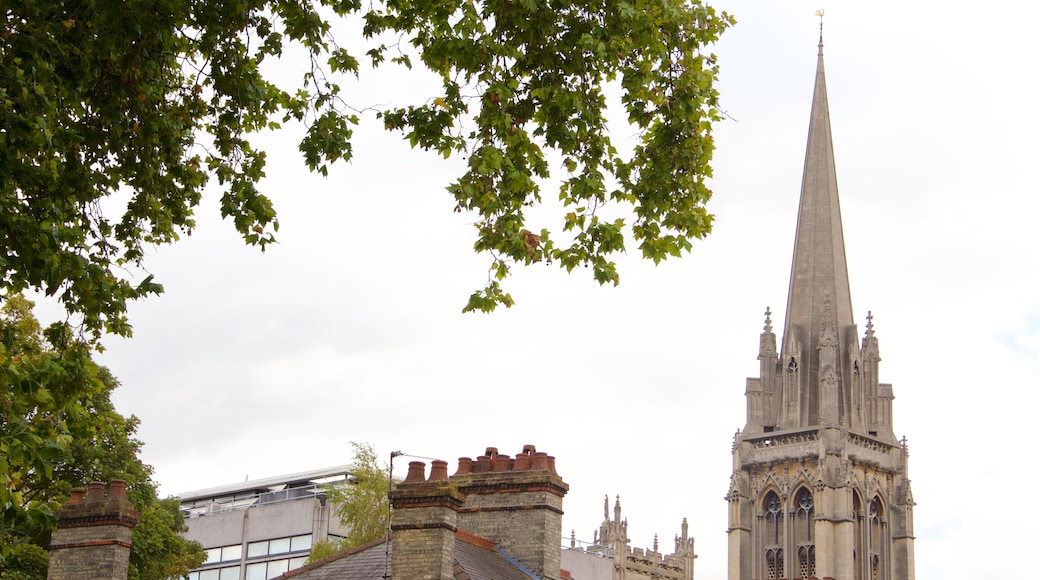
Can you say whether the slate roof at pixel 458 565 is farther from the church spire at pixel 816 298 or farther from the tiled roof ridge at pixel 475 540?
the church spire at pixel 816 298

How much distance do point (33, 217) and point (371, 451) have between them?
41.4 metres

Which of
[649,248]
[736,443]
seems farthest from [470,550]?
[736,443]

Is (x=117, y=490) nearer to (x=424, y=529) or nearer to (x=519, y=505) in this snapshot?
(x=424, y=529)

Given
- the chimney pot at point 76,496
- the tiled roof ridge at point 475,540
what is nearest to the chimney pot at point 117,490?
the chimney pot at point 76,496

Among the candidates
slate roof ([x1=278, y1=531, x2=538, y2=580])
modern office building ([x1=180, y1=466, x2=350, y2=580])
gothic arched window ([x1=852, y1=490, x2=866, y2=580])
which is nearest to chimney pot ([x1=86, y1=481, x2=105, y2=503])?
slate roof ([x1=278, y1=531, x2=538, y2=580])

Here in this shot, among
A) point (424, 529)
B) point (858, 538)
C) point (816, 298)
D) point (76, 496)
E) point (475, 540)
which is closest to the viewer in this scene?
point (424, 529)

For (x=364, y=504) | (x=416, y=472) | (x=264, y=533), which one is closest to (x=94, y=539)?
(x=416, y=472)

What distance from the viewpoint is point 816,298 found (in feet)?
364

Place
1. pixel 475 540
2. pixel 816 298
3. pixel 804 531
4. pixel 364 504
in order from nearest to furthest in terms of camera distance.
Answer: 1. pixel 475 540
2. pixel 364 504
3. pixel 804 531
4. pixel 816 298

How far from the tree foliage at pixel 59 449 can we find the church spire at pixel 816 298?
69.8m

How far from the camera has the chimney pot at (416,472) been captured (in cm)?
2305

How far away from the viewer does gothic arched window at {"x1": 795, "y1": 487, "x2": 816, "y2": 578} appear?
342 feet

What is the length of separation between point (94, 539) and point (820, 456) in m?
84.3

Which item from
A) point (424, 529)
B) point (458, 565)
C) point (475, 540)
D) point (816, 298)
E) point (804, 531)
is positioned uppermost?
point (816, 298)
